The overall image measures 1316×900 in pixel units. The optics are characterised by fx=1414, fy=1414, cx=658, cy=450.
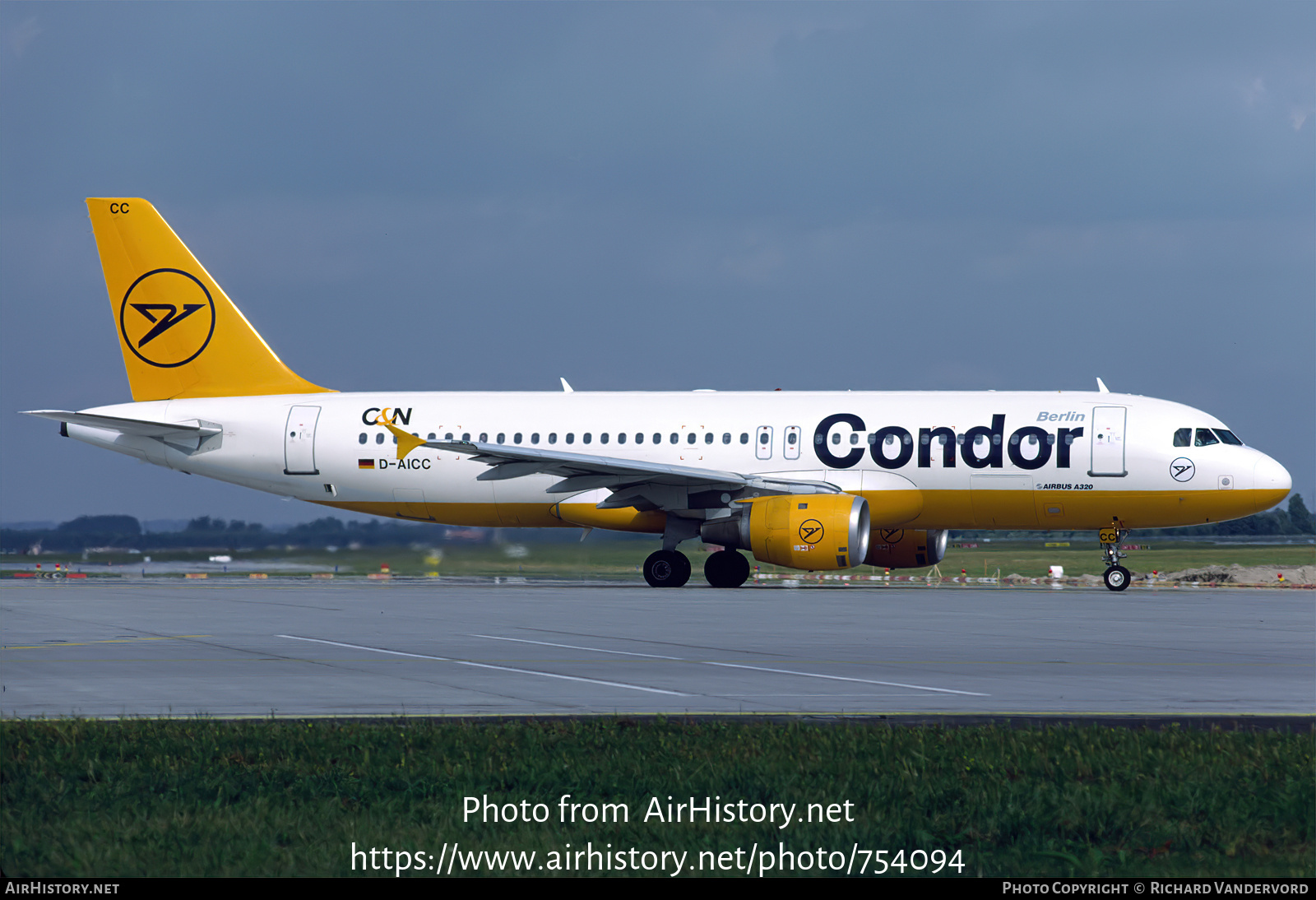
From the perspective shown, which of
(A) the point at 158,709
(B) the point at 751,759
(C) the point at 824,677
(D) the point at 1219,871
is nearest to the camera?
(D) the point at 1219,871

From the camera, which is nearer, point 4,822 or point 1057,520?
point 4,822

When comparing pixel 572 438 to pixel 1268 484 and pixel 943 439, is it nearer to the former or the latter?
pixel 943 439

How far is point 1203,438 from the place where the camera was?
100.0ft

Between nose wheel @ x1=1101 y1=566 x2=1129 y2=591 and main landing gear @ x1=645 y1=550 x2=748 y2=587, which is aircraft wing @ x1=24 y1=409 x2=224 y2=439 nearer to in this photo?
main landing gear @ x1=645 y1=550 x2=748 y2=587

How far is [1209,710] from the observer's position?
37.4 ft

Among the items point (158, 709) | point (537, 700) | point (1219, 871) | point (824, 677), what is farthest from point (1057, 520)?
point (1219, 871)

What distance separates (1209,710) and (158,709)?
8.48 meters

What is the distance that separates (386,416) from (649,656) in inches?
808

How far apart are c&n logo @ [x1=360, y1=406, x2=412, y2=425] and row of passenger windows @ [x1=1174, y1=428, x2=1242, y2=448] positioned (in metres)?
17.9

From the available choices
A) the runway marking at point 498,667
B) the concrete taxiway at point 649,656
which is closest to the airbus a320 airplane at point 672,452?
the concrete taxiway at point 649,656

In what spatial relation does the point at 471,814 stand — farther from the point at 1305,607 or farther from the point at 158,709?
the point at 1305,607

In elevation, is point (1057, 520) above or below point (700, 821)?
above

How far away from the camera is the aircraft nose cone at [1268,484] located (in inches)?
1182
